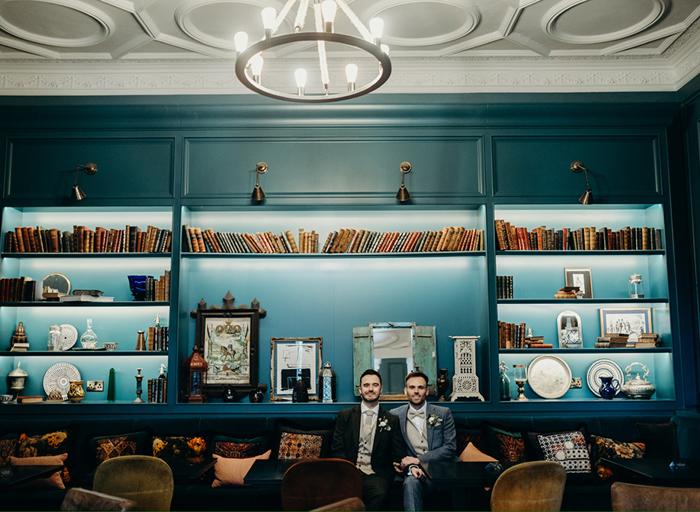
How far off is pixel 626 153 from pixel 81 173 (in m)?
4.84

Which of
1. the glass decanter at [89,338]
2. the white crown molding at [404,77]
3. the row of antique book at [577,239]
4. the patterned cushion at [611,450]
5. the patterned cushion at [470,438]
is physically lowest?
the patterned cushion at [611,450]

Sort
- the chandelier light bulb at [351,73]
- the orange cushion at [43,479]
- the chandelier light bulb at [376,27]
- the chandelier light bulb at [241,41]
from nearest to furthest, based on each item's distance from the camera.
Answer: the chandelier light bulb at [376,27], the chandelier light bulb at [241,41], the chandelier light bulb at [351,73], the orange cushion at [43,479]

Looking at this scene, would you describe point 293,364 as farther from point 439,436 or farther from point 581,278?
point 581,278

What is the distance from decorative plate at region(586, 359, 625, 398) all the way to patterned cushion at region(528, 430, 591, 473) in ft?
A: 2.59

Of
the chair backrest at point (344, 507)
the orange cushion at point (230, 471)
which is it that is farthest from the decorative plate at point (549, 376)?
the chair backrest at point (344, 507)

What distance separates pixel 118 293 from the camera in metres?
5.41

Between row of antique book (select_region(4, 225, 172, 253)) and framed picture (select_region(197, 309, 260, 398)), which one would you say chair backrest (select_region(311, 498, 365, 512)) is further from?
row of antique book (select_region(4, 225, 172, 253))

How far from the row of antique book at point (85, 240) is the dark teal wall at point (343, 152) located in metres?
0.24

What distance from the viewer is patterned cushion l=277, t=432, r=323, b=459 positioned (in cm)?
451

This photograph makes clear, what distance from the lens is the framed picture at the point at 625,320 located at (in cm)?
526

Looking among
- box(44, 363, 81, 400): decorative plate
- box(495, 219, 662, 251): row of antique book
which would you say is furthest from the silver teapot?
box(44, 363, 81, 400): decorative plate

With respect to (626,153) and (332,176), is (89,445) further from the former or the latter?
(626,153)

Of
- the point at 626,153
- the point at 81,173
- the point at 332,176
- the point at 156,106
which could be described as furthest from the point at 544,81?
the point at 81,173

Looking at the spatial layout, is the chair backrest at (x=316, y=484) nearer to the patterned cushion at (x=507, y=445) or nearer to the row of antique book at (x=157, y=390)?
the patterned cushion at (x=507, y=445)
